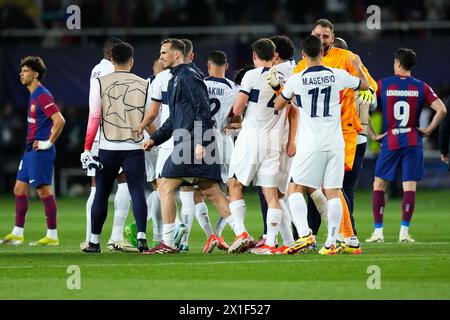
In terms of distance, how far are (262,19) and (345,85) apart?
17.1 m

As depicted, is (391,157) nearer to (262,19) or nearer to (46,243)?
(46,243)

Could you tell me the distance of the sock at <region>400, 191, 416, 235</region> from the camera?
1584 centimetres

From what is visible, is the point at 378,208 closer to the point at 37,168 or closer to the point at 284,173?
the point at 284,173

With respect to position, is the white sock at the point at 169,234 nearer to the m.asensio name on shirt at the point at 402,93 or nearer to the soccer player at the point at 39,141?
the soccer player at the point at 39,141

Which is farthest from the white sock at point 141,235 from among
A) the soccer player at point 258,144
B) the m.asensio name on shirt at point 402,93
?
the m.asensio name on shirt at point 402,93

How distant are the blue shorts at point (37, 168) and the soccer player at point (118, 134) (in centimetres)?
219

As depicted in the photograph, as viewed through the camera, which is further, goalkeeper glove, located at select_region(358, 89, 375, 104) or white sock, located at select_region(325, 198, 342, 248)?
goalkeeper glove, located at select_region(358, 89, 375, 104)

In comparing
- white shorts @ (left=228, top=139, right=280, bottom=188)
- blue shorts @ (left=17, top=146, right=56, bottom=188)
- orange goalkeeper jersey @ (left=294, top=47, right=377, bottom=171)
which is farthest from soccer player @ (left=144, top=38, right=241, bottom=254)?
blue shorts @ (left=17, top=146, right=56, bottom=188)

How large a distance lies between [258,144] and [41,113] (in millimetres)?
3668

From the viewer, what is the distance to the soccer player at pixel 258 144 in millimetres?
13391

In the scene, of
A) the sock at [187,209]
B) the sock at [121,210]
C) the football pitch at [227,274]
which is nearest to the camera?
the football pitch at [227,274]

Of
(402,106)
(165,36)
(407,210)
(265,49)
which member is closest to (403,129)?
(402,106)

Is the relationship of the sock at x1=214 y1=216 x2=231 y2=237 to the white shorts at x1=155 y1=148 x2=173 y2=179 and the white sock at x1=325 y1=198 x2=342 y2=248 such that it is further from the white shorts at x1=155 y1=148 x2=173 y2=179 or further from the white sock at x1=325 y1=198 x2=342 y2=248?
the white sock at x1=325 y1=198 x2=342 y2=248

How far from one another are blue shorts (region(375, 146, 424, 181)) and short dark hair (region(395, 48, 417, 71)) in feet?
3.78
